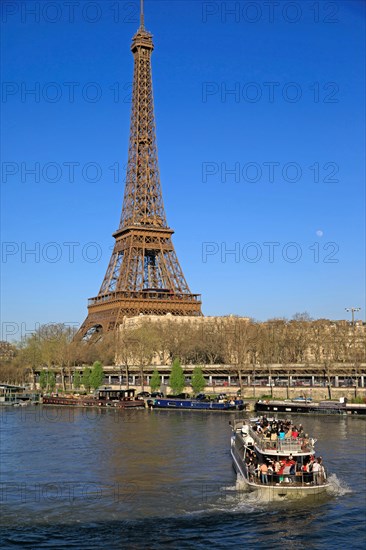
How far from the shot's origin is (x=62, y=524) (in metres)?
29.0

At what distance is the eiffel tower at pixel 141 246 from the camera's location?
11156cm

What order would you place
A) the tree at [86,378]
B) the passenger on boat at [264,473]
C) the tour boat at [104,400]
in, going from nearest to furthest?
the passenger on boat at [264,473] → the tour boat at [104,400] → the tree at [86,378]

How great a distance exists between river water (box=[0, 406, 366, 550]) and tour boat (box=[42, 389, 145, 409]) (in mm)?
25838

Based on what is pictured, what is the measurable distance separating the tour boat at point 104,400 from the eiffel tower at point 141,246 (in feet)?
70.2

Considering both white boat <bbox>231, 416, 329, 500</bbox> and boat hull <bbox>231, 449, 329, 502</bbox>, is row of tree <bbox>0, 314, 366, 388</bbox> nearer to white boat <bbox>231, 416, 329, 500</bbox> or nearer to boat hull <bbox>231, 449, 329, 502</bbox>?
white boat <bbox>231, 416, 329, 500</bbox>

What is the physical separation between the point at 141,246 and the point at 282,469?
81825 millimetres

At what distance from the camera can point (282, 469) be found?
34.2 metres

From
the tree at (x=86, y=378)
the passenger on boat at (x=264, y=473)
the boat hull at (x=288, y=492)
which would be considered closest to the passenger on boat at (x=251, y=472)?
the passenger on boat at (x=264, y=473)

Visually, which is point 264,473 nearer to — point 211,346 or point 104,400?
point 104,400

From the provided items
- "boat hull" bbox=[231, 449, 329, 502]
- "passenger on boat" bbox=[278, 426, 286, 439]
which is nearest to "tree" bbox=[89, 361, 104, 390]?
"passenger on boat" bbox=[278, 426, 286, 439]

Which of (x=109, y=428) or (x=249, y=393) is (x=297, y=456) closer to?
(x=109, y=428)

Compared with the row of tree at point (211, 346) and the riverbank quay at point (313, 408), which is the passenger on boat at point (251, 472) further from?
the row of tree at point (211, 346)

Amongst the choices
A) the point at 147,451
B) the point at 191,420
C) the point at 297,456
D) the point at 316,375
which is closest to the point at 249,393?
the point at 316,375

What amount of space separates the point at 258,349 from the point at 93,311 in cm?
3074
